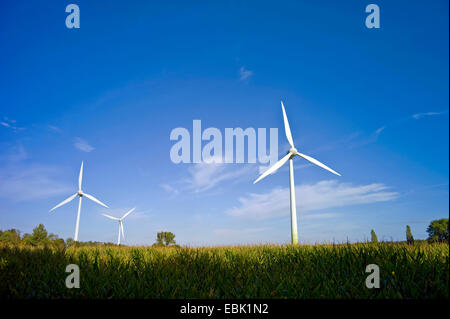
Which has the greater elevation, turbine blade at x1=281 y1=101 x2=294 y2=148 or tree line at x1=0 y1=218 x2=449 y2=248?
turbine blade at x1=281 y1=101 x2=294 y2=148

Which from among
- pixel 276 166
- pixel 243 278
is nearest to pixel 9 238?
pixel 276 166

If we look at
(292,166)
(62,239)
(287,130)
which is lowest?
(62,239)

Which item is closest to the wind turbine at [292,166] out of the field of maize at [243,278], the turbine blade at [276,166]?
the turbine blade at [276,166]

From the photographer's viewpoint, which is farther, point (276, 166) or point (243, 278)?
point (276, 166)

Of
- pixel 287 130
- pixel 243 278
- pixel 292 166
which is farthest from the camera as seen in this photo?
pixel 287 130

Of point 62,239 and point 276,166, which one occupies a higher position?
point 276,166

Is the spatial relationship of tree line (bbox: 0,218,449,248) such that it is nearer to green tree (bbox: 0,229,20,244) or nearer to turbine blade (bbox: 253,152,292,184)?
green tree (bbox: 0,229,20,244)

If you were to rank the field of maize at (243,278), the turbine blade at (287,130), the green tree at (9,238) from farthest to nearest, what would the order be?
the turbine blade at (287,130), the green tree at (9,238), the field of maize at (243,278)

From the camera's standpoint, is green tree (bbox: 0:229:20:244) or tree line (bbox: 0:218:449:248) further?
green tree (bbox: 0:229:20:244)

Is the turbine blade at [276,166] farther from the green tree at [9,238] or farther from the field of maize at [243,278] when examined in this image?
the green tree at [9,238]

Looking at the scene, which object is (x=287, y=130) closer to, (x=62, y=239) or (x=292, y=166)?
(x=292, y=166)

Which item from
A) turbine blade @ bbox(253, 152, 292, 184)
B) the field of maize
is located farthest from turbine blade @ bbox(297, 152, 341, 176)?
the field of maize
